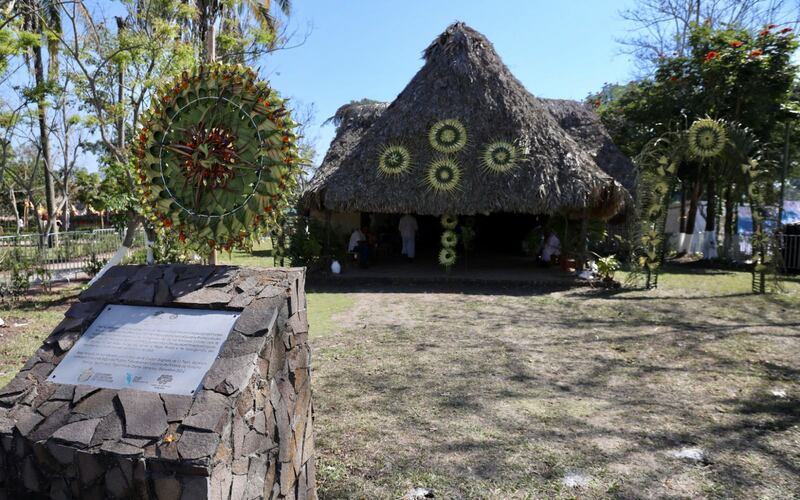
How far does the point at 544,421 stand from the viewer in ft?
14.1

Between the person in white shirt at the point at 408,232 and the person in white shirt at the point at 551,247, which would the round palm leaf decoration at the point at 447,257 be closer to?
the person in white shirt at the point at 408,232

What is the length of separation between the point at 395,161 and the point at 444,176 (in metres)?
1.18

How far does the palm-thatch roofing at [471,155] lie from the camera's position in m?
11.4

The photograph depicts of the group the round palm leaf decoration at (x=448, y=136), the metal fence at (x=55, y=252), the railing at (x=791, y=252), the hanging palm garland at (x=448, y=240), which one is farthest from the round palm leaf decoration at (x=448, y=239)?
the railing at (x=791, y=252)

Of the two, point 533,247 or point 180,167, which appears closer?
point 180,167

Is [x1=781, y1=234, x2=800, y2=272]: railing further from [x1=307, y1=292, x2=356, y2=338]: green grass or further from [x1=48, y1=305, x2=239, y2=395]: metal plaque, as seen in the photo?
[x1=48, y1=305, x2=239, y2=395]: metal plaque

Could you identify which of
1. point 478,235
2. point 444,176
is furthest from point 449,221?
point 478,235

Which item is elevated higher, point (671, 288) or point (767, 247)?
point (767, 247)

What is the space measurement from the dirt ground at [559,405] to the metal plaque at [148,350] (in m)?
1.26

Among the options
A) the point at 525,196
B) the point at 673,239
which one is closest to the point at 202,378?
the point at 525,196

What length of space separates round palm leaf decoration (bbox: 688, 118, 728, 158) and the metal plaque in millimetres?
9880

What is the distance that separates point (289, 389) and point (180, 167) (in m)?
1.64

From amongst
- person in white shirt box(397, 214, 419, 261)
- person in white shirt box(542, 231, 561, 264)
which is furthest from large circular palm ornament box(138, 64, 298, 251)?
person in white shirt box(542, 231, 561, 264)

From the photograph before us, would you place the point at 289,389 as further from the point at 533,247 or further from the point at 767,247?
the point at 533,247
